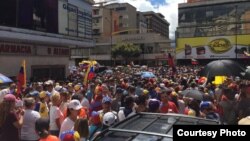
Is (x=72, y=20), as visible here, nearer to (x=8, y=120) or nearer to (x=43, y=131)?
(x=8, y=120)

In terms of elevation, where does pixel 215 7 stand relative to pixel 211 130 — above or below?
above

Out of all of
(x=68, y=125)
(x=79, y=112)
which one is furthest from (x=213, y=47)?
(x=68, y=125)

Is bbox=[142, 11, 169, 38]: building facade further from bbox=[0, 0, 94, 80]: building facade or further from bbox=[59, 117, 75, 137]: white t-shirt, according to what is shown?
bbox=[59, 117, 75, 137]: white t-shirt

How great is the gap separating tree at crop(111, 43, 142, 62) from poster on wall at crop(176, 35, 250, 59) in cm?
1117

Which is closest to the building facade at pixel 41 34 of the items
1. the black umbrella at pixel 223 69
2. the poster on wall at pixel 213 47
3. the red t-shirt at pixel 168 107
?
the black umbrella at pixel 223 69

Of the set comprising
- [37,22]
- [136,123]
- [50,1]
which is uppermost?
[50,1]

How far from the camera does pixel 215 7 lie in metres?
69.0

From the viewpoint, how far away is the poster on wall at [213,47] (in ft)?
195

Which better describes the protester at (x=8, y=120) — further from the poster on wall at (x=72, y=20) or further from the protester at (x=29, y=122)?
the poster on wall at (x=72, y=20)

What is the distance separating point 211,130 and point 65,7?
24.9 m

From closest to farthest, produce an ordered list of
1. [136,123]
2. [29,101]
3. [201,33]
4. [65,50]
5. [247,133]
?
[247,133], [136,123], [29,101], [65,50], [201,33]

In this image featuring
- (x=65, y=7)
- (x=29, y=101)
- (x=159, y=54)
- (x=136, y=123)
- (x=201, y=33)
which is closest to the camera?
(x=136, y=123)

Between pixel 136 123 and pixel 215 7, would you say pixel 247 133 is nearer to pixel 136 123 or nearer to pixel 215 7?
pixel 136 123

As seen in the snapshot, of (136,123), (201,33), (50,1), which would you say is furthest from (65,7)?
(201,33)
